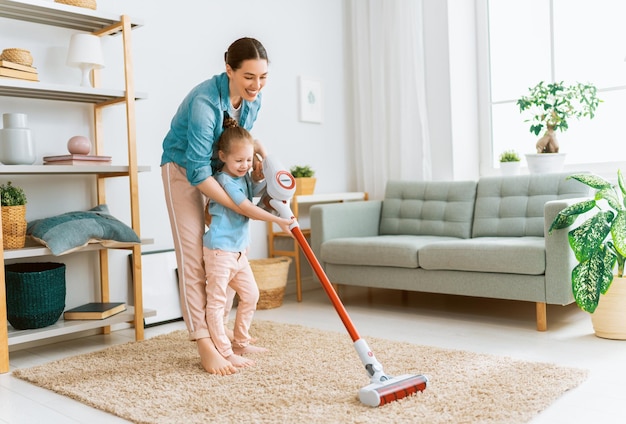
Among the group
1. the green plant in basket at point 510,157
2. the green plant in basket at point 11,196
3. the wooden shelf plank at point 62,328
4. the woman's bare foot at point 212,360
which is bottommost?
the woman's bare foot at point 212,360

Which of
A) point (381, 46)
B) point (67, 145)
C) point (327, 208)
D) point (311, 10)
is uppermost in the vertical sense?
point (311, 10)

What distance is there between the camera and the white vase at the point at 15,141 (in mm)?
2568

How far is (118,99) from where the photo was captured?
9.70 feet

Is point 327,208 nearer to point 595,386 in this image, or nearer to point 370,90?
point 370,90

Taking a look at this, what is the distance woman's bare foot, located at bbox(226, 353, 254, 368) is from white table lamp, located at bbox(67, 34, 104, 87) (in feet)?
4.84

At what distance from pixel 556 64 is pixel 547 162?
80cm

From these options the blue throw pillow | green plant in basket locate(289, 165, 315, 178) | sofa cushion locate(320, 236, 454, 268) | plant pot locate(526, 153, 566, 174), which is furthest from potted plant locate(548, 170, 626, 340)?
the blue throw pillow

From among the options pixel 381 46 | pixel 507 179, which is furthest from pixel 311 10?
pixel 507 179

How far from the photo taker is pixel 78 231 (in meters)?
2.63

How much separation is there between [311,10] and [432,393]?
311 cm

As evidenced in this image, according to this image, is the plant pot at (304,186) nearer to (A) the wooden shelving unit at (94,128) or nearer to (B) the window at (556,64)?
(A) the wooden shelving unit at (94,128)

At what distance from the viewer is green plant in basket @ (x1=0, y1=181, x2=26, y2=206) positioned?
2535 millimetres

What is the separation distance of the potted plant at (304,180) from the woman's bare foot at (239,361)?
1682mm

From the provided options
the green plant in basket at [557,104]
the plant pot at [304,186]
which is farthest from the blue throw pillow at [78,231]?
the green plant in basket at [557,104]
